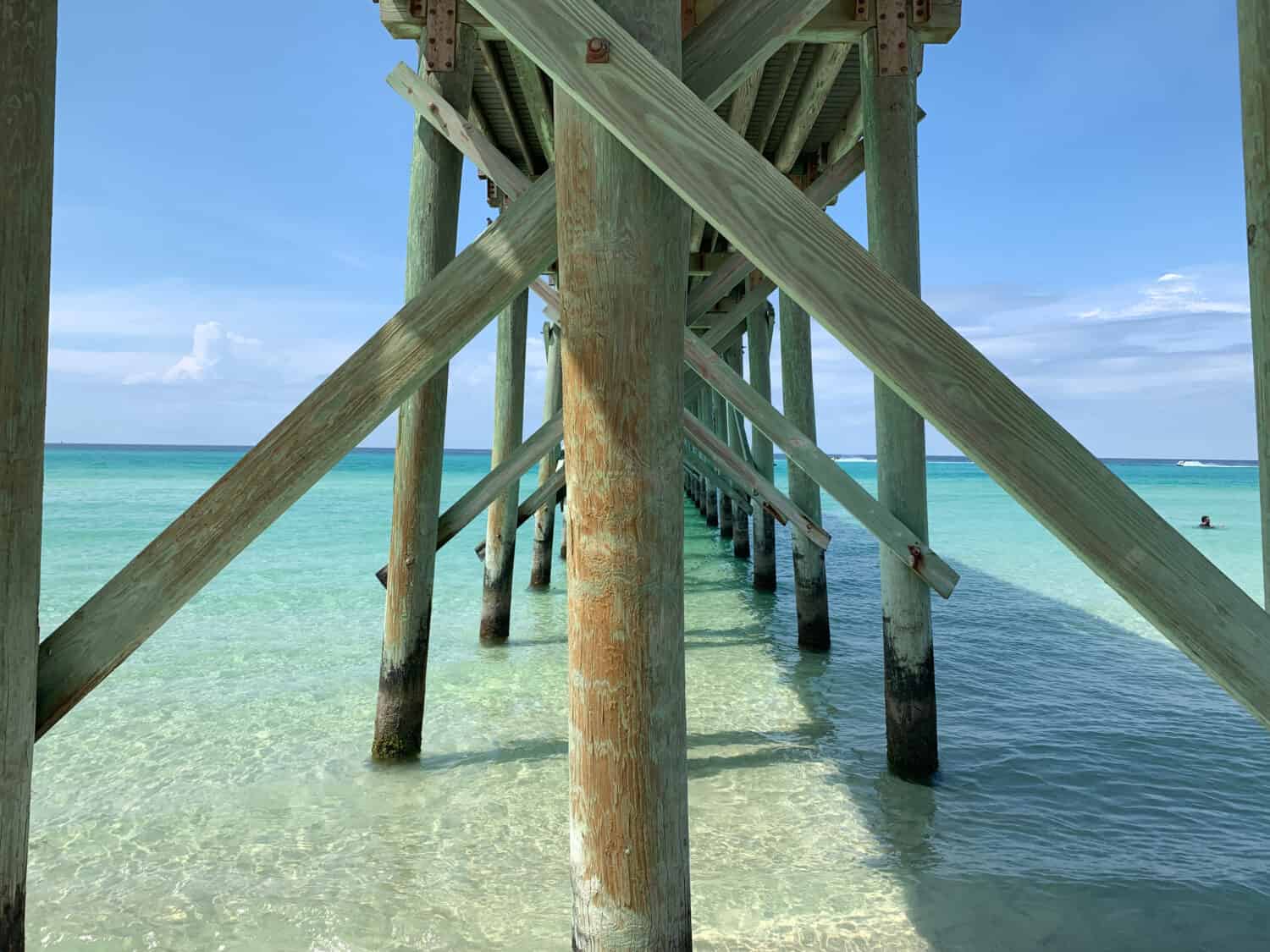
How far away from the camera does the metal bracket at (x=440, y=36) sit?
3742mm

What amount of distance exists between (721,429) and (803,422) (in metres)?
8.00

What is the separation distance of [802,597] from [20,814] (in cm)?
553

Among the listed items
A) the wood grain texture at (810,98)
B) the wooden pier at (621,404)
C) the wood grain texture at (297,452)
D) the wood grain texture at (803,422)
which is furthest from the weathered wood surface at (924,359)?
the wood grain texture at (803,422)

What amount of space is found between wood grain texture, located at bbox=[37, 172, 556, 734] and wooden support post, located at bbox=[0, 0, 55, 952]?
0.36 ft

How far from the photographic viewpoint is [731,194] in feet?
4.43

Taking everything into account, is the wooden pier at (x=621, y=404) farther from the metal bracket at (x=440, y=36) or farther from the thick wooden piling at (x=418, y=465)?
the metal bracket at (x=440, y=36)

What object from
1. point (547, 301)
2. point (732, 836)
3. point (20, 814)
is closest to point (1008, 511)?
point (547, 301)

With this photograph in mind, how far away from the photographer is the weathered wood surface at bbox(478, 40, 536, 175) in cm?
466

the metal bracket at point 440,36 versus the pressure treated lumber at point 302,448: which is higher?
the metal bracket at point 440,36

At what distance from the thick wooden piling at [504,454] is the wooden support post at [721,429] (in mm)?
6687

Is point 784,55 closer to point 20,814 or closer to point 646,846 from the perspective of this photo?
point 646,846

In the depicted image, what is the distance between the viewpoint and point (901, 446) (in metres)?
3.62

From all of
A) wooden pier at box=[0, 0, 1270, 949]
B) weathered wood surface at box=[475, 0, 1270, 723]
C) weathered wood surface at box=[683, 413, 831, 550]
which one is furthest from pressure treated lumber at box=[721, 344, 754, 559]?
weathered wood surface at box=[475, 0, 1270, 723]

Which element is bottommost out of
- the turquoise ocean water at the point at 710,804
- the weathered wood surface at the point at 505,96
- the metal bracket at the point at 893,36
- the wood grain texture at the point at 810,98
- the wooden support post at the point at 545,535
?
the turquoise ocean water at the point at 710,804
